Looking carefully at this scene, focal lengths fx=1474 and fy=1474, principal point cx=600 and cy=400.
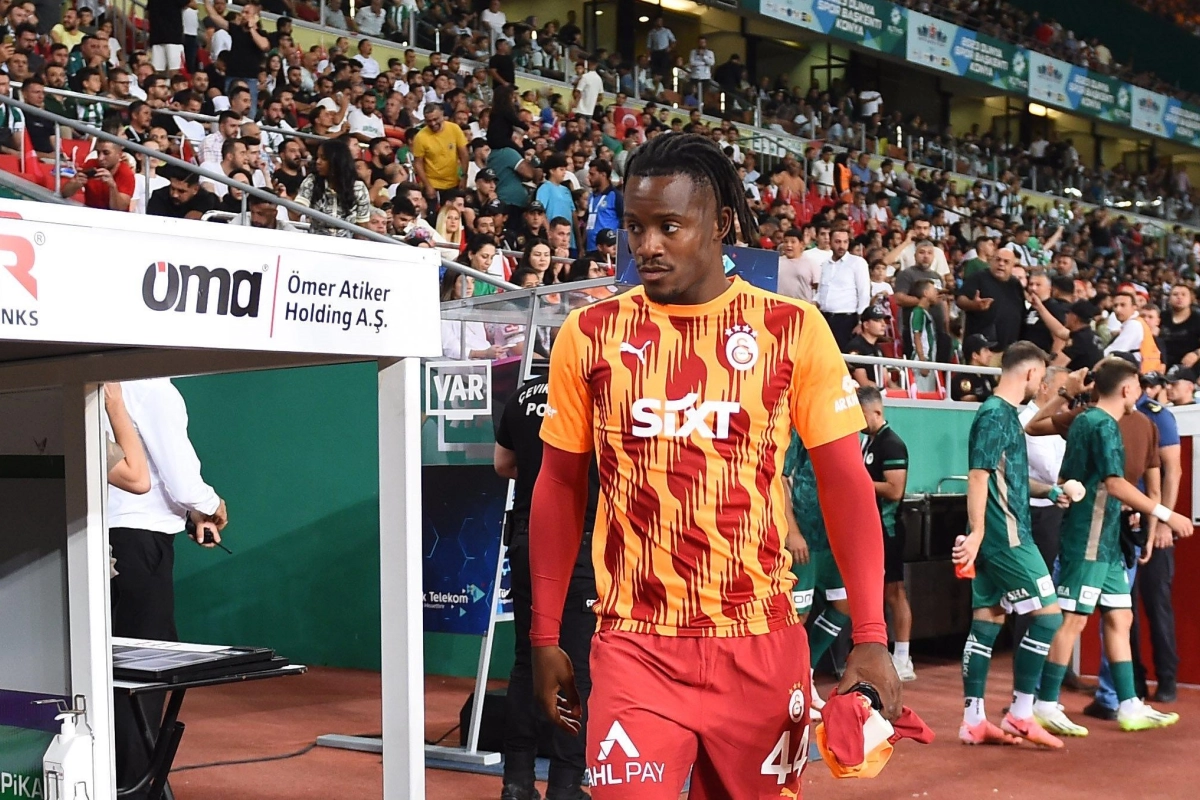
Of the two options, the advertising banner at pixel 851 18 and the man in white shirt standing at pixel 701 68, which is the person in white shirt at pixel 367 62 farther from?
the advertising banner at pixel 851 18

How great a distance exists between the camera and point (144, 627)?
4.84 meters

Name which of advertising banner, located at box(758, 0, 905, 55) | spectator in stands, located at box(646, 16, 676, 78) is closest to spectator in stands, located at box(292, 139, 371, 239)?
spectator in stands, located at box(646, 16, 676, 78)

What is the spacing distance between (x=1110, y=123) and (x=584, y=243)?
27.1 metres

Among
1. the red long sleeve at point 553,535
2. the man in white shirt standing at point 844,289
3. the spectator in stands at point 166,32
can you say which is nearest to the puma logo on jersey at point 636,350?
the red long sleeve at point 553,535

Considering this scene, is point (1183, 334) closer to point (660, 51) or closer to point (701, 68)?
point (701, 68)

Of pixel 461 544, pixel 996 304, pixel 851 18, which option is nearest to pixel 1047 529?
pixel 461 544

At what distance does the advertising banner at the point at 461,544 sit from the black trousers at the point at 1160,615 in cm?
412

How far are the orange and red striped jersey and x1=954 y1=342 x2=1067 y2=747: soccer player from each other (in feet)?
14.6

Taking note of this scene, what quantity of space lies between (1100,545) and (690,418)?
5.56m

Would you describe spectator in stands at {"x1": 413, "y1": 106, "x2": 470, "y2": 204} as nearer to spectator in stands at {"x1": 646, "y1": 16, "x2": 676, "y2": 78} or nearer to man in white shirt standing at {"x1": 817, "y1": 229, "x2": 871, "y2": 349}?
man in white shirt standing at {"x1": 817, "y1": 229, "x2": 871, "y2": 349}

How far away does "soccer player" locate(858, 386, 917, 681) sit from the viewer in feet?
28.8

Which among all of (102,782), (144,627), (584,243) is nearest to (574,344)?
(102,782)

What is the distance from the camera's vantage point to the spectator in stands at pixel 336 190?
35.0 ft

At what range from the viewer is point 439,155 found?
47.9 feet
